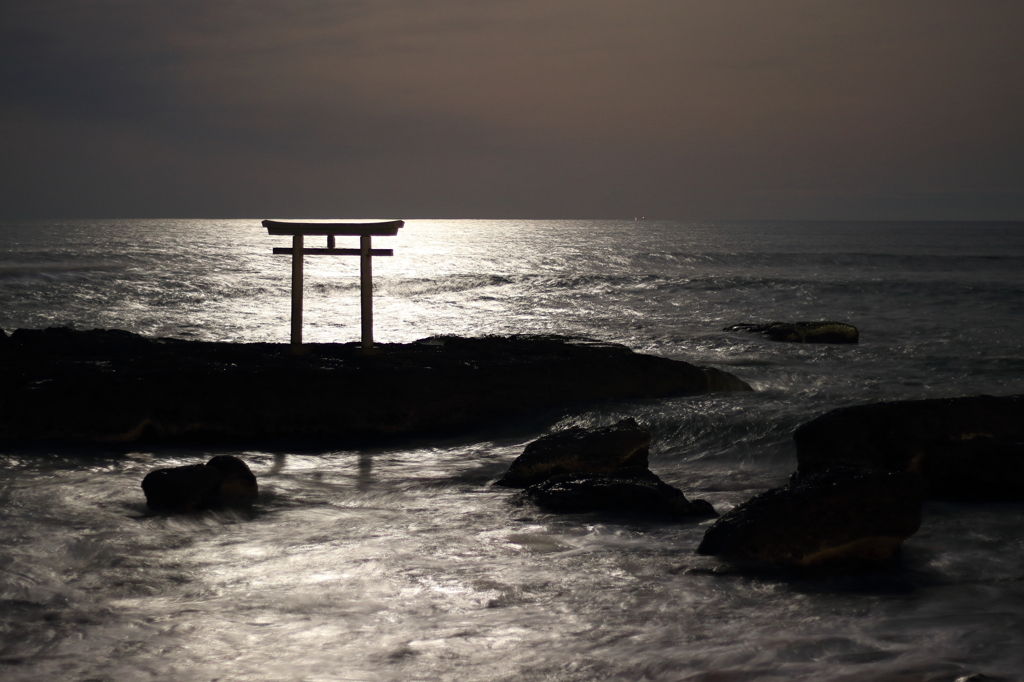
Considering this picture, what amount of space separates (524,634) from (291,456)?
5571 millimetres

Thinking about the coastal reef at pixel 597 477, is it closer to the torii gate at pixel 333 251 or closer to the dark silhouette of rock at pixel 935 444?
the dark silhouette of rock at pixel 935 444

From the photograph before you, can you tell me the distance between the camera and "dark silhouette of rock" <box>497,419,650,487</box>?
27.8 ft

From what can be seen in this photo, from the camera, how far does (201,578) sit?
19.1 feet

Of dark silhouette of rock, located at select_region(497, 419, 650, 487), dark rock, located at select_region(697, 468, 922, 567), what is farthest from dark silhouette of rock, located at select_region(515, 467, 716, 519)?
dark rock, located at select_region(697, 468, 922, 567)

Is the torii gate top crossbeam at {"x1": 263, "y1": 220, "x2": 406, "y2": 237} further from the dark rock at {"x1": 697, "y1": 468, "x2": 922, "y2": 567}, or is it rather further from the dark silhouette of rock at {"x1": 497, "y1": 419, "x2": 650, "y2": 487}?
the dark rock at {"x1": 697, "y1": 468, "x2": 922, "y2": 567}

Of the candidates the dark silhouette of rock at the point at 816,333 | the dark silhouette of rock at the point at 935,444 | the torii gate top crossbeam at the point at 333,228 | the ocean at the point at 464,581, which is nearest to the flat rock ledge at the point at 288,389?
the ocean at the point at 464,581

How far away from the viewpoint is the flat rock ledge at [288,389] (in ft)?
33.3

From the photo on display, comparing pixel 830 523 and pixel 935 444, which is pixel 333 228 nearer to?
pixel 935 444

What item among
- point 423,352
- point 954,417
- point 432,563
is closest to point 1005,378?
point 954,417

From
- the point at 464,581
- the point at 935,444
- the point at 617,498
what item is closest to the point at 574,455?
the point at 617,498

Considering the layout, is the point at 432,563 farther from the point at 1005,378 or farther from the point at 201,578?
the point at 1005,378

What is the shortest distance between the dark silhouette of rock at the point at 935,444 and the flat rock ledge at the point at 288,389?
170 inches

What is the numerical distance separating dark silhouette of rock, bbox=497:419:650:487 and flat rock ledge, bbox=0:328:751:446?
2748mm

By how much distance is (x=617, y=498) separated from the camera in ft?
24.6
